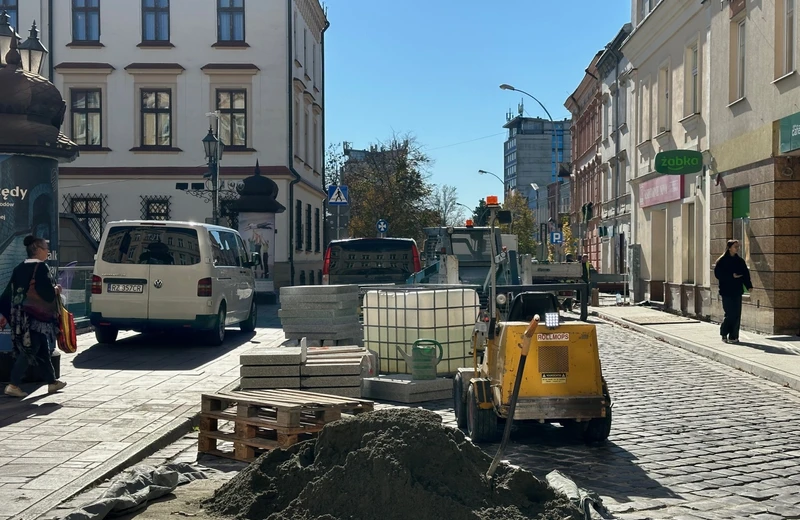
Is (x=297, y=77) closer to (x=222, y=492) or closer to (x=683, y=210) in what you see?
(x=683, y=210)

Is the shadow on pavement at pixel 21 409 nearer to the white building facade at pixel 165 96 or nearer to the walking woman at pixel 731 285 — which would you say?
the walking woman at pixel 731 285

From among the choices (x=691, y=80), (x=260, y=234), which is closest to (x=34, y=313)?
(x=691, y=80)

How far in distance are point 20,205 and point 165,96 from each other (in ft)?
94.4

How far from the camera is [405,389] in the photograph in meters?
10.5

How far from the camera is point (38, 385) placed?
11.0 m

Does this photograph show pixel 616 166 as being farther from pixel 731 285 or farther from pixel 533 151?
pixel 533 151

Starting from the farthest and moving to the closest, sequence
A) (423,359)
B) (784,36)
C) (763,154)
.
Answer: (763,154)
(784,36)
(423,359)

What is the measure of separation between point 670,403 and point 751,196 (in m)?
9.51

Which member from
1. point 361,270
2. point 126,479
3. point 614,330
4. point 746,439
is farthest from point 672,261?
point 126,479

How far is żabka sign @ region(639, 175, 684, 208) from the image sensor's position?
2503cm

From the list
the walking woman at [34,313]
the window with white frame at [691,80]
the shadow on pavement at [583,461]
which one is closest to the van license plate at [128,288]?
the walking woman at [34,313]

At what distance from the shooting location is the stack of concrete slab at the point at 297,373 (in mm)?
10289

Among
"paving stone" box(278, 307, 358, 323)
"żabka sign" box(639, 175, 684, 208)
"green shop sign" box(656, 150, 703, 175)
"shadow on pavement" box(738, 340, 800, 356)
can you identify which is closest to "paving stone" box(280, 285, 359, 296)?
"paving stone" box(278, 307, 358, 323)

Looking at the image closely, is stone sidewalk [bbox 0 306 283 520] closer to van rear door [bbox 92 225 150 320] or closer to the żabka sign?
van rear door [bbox 92 225 150 320]
